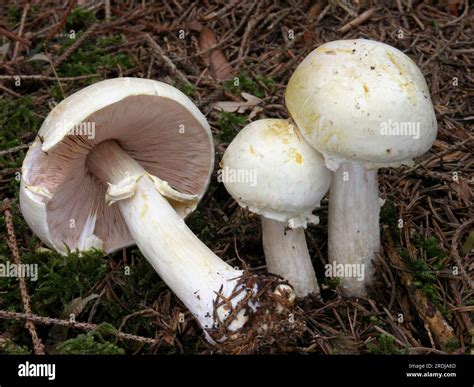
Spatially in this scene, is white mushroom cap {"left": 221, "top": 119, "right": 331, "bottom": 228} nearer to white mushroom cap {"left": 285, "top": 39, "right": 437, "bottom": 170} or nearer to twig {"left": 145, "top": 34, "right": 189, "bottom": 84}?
white mushroom cap {"left": 285, "top": 39, "right": 437, "bottom": 170}

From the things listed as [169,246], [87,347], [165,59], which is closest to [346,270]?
[169,246]

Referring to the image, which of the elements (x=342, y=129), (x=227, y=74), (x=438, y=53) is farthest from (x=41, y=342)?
(x=438, y=53)

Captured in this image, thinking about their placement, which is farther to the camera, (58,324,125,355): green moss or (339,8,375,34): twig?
(339,8,375,34): twig

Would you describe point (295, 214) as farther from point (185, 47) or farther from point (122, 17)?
point (122, 17)

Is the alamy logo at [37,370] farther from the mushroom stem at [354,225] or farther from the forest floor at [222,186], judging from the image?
the mushroom stem at [354,225]
